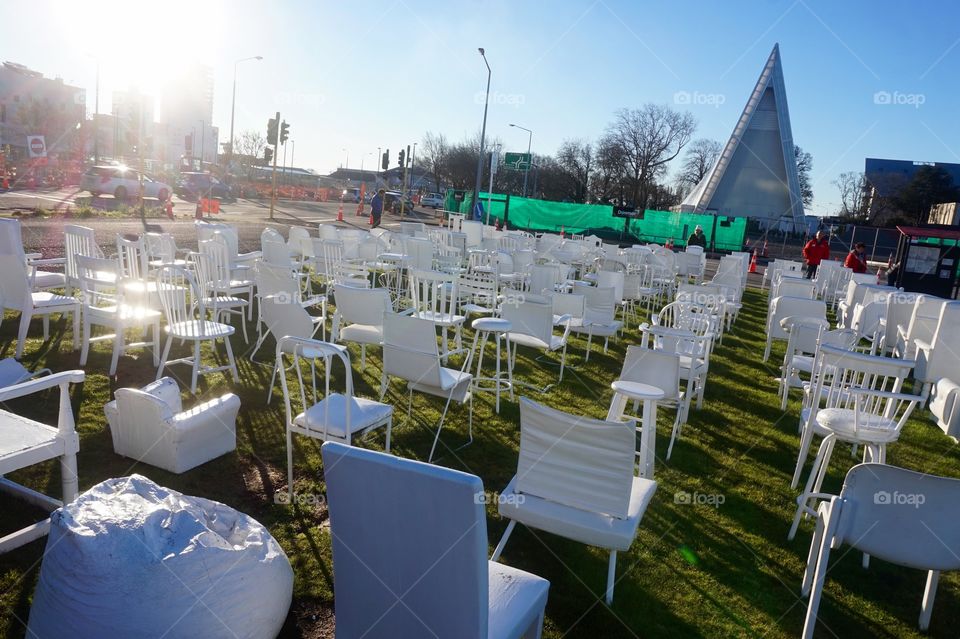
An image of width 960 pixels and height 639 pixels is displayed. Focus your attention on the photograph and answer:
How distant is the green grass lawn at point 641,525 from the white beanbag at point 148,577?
401 millimetres

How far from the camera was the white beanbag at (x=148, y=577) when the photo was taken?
2.38 meters

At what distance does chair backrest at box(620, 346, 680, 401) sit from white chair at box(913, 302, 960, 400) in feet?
12.5

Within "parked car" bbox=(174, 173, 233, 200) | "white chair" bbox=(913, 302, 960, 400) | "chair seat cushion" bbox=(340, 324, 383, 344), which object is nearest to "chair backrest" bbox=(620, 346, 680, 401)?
"chair seat cushion" bbox=(340, 324, 383, 344)

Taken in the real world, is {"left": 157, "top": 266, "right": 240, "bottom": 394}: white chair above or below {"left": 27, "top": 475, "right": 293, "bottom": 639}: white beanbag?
above

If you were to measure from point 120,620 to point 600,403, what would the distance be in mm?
4798

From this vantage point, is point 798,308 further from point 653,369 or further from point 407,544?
point 407,544

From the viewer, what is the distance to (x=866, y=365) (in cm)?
414

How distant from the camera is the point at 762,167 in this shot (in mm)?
42719

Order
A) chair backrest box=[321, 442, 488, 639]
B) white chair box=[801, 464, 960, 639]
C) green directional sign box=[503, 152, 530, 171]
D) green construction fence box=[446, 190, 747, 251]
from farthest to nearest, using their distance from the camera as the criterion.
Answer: green construction fence box=[446, 190, 747, 251] → green directional sign box=[503, 152, 530, 171] → white chair box=[801, 464, 960, 639] → chair backrest box=[321, 442, 488, 639]

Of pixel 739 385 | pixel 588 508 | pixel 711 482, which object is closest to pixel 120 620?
pixel 588 508

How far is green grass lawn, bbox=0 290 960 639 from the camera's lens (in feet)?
10.6
